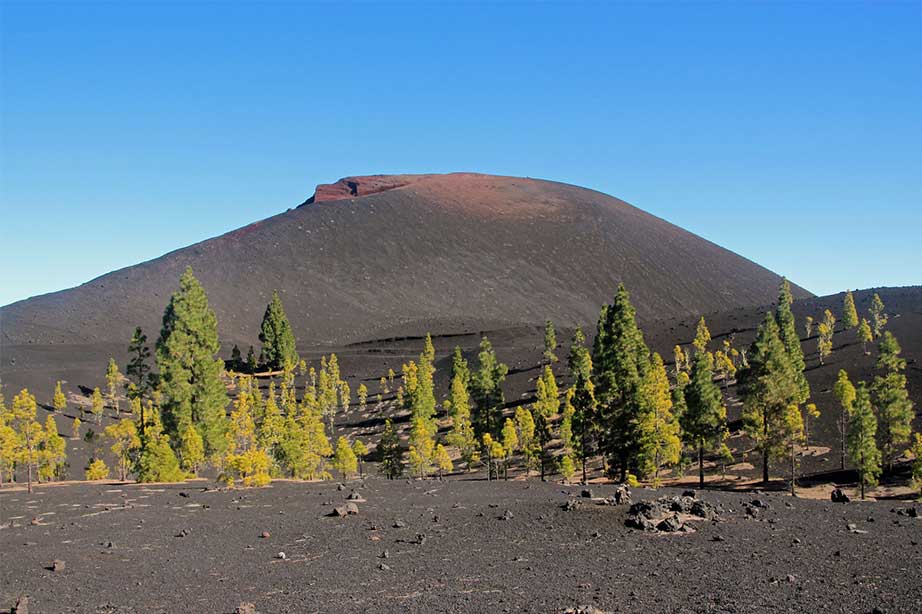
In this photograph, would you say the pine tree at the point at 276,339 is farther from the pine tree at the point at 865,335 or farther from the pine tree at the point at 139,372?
the pine tree at the point at 865,335

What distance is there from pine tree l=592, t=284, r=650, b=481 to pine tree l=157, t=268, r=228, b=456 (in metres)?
24.8

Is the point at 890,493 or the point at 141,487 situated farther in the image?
the point at 890,493

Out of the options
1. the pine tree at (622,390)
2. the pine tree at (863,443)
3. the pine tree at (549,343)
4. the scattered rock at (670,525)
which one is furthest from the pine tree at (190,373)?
the pine tree at (549,343)

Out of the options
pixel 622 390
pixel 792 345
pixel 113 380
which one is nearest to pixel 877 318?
pixel 792 345

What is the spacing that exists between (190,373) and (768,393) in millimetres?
37164

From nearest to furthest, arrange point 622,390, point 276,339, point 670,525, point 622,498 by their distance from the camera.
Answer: point 670,525
point 622,498
point 622,390
point 276,339

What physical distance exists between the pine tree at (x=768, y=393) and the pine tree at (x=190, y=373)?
34.7m

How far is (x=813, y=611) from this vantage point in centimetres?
1382

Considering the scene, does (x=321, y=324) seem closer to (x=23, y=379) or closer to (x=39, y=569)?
(x=23, y=379)

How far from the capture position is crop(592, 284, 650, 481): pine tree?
44.6 m

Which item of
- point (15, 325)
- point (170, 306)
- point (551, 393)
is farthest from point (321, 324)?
point (170, 306)

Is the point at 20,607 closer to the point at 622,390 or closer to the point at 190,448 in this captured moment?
the point at 190,448

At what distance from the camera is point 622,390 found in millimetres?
45062

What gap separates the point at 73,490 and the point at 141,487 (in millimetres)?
2908
